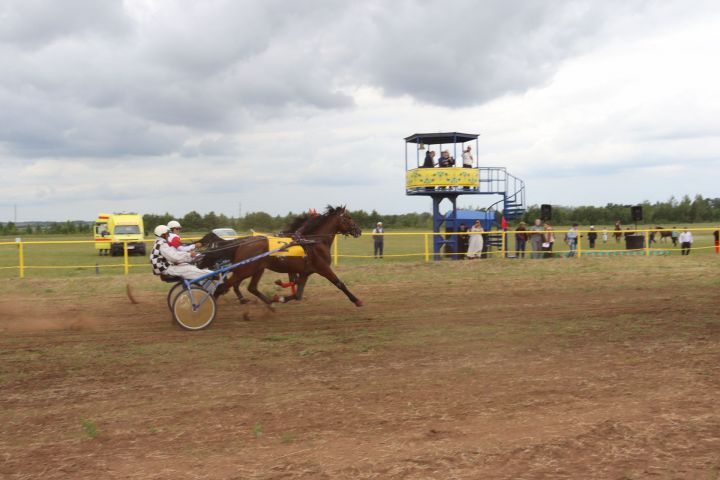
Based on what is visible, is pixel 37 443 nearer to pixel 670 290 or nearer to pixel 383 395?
pixel 383 395

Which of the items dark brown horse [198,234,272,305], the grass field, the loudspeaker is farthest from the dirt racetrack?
the loudspeaker

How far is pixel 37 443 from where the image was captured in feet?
15.8

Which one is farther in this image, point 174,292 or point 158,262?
point 174,292

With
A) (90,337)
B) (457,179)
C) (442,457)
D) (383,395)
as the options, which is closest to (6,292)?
(90,337)

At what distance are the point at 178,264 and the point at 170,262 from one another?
11cm

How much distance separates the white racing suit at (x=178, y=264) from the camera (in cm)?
921

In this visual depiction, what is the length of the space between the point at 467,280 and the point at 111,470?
12.7 m

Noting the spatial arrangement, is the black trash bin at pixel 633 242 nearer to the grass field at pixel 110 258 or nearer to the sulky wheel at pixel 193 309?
the grass field at pixel 110 258

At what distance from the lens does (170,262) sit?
9.27 m

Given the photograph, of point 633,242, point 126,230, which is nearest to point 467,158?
point 633,242

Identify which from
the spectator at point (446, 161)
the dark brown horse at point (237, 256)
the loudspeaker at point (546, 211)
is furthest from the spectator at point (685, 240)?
the dark brown horse at point (237, 256)

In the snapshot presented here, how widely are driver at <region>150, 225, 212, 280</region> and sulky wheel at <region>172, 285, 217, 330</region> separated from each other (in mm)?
271

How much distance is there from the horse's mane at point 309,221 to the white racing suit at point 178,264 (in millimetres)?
2553

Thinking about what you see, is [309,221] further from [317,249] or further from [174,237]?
[174,237]
